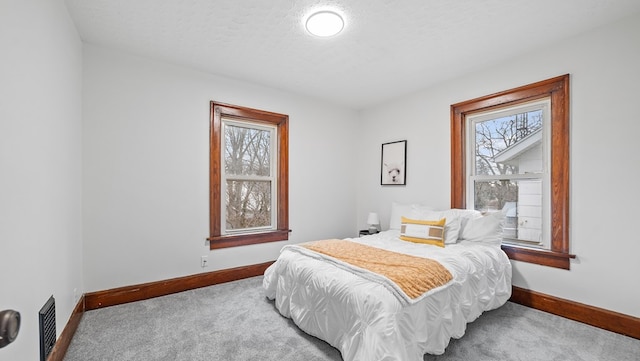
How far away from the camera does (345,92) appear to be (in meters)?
3.99

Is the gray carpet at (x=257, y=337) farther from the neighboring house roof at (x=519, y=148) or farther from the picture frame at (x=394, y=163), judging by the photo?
the picture frame at (x=394, y=163)

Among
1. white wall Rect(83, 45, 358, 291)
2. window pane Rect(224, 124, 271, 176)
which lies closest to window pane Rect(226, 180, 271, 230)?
window pane Rect(224, 124, 271, 176)

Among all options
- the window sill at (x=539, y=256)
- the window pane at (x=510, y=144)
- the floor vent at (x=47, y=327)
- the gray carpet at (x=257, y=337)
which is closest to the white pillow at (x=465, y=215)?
the window sill at (x=539, y=256)

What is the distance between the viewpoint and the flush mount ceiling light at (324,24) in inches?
86.8

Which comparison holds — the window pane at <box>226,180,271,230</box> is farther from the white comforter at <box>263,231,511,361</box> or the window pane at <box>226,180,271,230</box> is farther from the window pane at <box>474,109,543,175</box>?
the window pane at <box>474,109,543,175</box>

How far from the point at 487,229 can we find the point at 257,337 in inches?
95.6

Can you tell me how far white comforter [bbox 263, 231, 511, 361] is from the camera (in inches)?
65.4

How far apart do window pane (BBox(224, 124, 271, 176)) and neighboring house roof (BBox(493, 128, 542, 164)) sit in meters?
2.86

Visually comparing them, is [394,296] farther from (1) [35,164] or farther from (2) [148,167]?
(2) [148,167]

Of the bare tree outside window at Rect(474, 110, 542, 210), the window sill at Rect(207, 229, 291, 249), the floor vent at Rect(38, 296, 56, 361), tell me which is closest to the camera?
the floor vent at Rect(38, 296, 56, 361)

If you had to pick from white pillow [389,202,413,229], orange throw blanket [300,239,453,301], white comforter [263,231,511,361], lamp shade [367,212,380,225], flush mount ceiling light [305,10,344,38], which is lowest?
white comforter [263,231,511,361]

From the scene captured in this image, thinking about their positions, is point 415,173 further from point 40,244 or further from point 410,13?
point 40,244

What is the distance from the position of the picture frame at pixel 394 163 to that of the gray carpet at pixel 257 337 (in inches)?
78.9

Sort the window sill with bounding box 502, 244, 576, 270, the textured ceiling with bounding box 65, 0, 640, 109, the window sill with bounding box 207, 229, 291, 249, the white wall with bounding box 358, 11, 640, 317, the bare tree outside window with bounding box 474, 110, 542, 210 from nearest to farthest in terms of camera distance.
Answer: the textured ceiling with bounding box 65, 0, 640, 109, the white wall with bounding box 358, 11, 640, 317, the window sill with bounding box 502, 244, 576, 270, the bare tree outside window with bounding box 474, 110, 542, 210, the window sill with bounding box 207, 229, 291, 249
